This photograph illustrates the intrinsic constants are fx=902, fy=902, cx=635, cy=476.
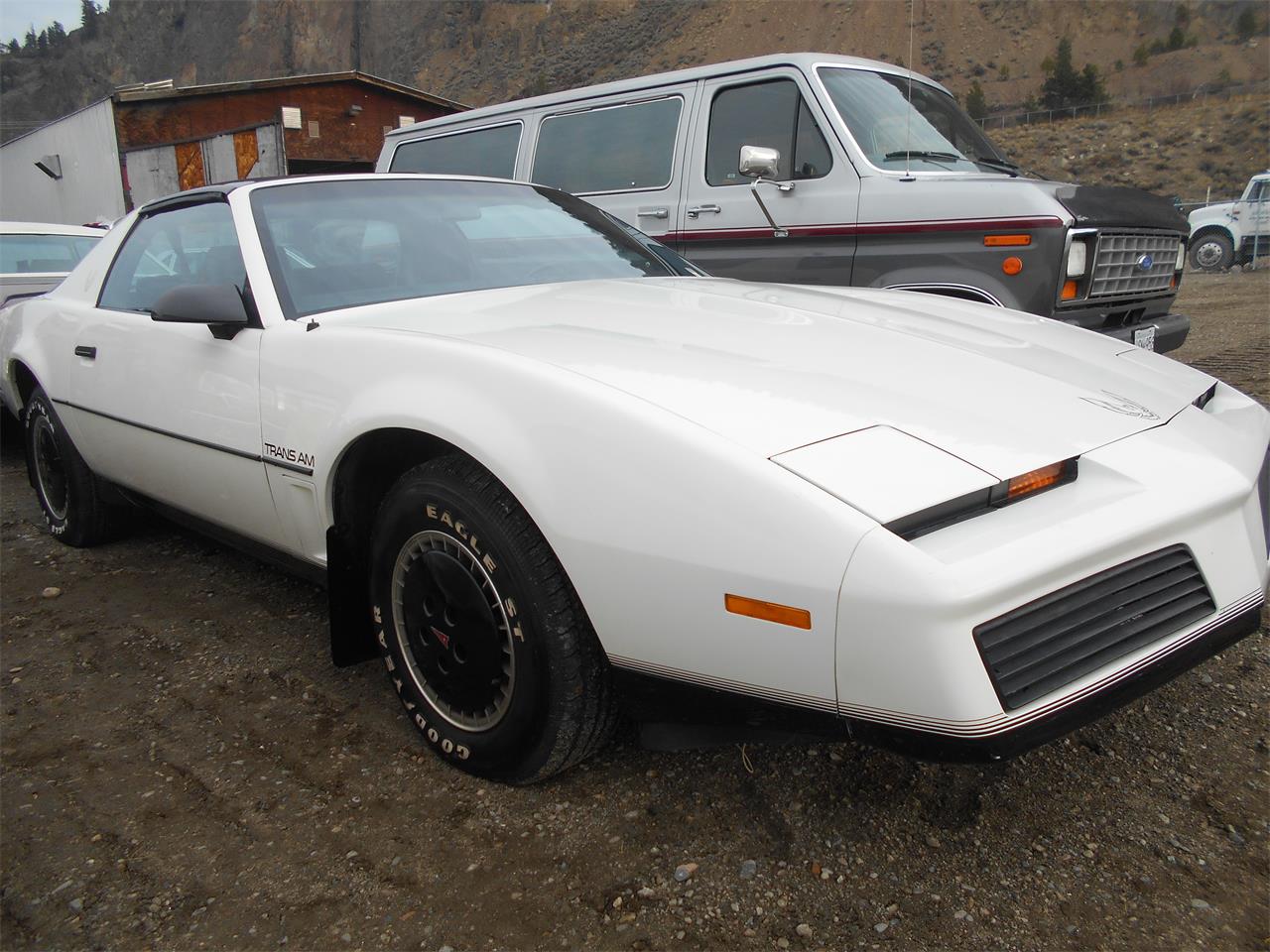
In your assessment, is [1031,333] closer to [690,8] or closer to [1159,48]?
[1159,48]

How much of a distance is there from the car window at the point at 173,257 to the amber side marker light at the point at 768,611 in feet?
5.70

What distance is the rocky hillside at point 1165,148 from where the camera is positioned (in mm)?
35281

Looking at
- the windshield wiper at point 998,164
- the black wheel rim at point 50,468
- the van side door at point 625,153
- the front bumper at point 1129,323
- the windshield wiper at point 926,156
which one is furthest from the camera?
the van side door at point 625,153

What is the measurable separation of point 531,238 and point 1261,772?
238cm

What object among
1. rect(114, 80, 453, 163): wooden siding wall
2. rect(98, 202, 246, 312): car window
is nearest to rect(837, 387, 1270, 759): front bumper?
rect(98, 202, 246, 312): car window

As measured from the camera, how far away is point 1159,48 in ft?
190

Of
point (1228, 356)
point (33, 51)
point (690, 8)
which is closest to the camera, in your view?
point (1228, 356)

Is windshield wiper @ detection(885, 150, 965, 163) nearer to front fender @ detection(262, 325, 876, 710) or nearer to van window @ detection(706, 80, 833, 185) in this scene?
van window @ detection(706, 80, 833, 185)

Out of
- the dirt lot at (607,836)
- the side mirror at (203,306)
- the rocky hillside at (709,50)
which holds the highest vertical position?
the rocky hillside at (709,50)

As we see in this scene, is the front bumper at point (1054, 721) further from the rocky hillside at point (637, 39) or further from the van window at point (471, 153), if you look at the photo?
the rocky hillside at point (637, 39)

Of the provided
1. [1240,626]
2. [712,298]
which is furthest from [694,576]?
[712,298]

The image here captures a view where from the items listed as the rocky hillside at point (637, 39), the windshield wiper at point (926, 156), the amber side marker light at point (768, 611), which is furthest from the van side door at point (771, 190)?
the rocky hillside at point (637, 39)

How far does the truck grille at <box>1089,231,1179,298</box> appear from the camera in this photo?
4.12m

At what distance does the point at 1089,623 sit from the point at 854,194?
3388 millimetres
